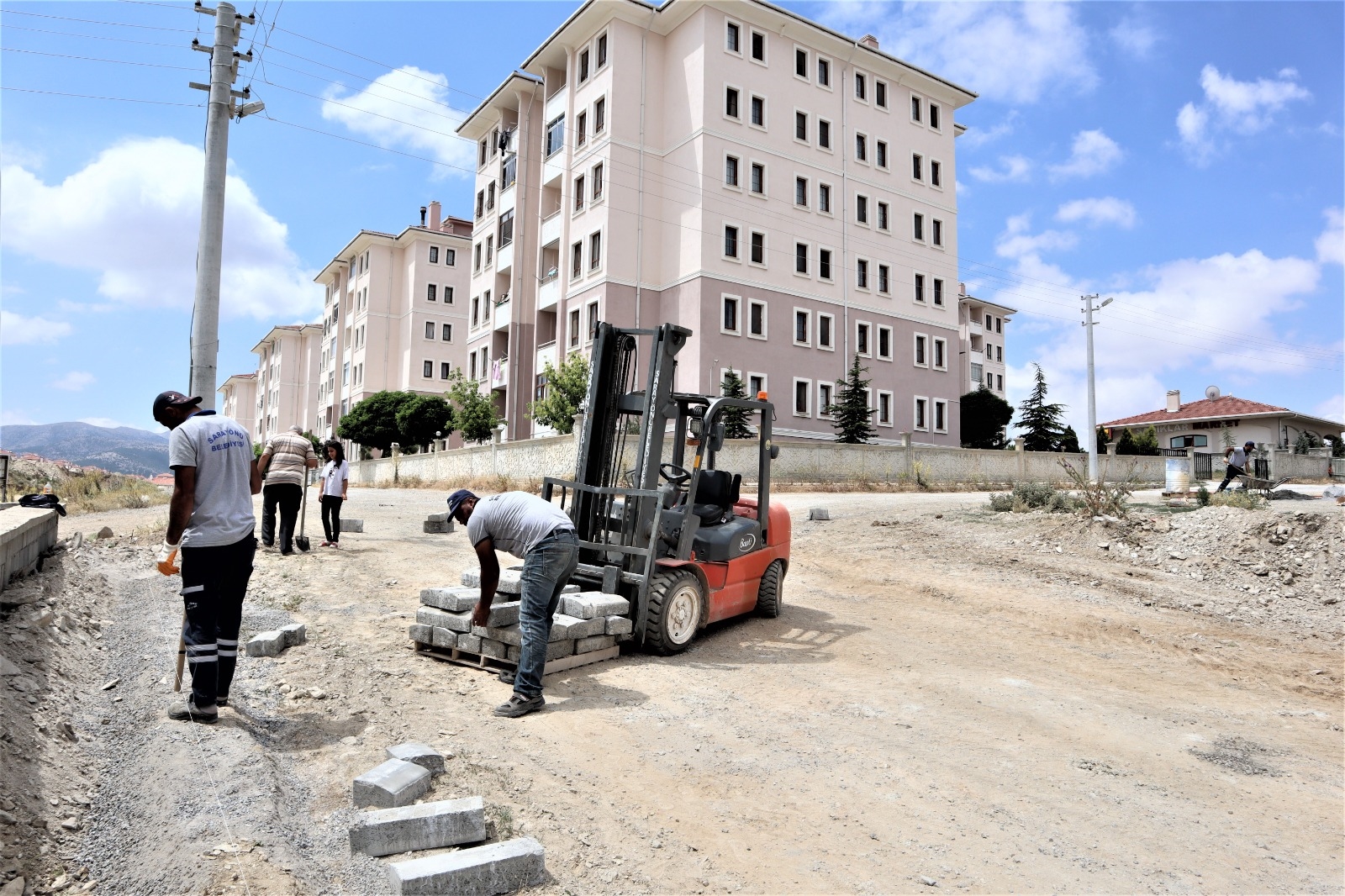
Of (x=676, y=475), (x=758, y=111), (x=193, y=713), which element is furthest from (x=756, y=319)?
(x=193, y=713)

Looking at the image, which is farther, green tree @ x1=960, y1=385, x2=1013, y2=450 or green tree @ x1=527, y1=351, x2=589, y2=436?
green tree @ x1=960, y1=385, x2=1013, y2=450

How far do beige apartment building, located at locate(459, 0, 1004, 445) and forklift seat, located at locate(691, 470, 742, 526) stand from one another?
27509 mm

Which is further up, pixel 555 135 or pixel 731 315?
pixel 555 135

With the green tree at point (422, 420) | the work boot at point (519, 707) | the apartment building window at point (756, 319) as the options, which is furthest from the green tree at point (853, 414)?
the work boot at point (519, 707)

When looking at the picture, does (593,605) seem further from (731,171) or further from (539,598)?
(731,171)

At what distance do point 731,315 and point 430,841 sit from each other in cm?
3462

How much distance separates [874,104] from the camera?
140 ft

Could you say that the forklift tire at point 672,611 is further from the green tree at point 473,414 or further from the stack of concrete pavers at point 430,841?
the green tree at point 473,414

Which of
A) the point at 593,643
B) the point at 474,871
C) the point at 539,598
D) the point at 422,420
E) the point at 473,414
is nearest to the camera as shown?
the point at 474,871

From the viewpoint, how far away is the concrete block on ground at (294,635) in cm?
736

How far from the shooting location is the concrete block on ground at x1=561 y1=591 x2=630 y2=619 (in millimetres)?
7176

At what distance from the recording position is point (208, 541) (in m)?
5.23

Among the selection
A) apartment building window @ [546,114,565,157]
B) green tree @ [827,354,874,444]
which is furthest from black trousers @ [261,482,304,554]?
apartment building window @ [546,114,565,157]

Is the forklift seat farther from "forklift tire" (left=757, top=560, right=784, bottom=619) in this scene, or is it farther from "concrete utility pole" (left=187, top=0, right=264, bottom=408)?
"concrete utility pole" (left=187, top=0, right=264, bottom=408)
